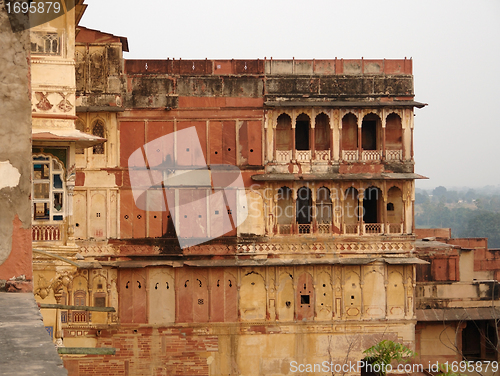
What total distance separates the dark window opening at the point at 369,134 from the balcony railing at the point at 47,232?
13293mm

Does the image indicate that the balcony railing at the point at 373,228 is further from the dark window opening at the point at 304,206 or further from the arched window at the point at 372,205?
the dark window opening at the point at 304,206

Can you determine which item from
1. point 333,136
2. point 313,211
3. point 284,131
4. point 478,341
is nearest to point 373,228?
point 313,211

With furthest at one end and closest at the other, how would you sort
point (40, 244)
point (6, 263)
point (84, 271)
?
1. point (84, 271)
2. point (40, 244)
3. point (6, 263)

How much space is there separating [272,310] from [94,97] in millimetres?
9825

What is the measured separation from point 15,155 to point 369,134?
19.0m

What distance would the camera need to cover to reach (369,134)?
25.7 metres

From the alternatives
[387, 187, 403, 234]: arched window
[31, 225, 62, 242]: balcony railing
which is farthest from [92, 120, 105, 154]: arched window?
[387, 187, 403, 234]: arched window

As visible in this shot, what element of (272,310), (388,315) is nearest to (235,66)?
(272,310)

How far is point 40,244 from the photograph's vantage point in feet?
51.5

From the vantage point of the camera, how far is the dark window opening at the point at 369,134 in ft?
84.1

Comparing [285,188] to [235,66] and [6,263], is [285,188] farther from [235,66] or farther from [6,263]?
[6,263]

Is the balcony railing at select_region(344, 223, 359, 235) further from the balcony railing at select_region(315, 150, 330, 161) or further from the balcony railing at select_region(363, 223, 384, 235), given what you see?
the balcony railing at select_region(315, 150, 330, 161)

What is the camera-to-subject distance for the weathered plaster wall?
26.7 ft

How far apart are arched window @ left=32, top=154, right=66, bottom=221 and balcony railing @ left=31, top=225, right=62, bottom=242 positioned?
0.19m
